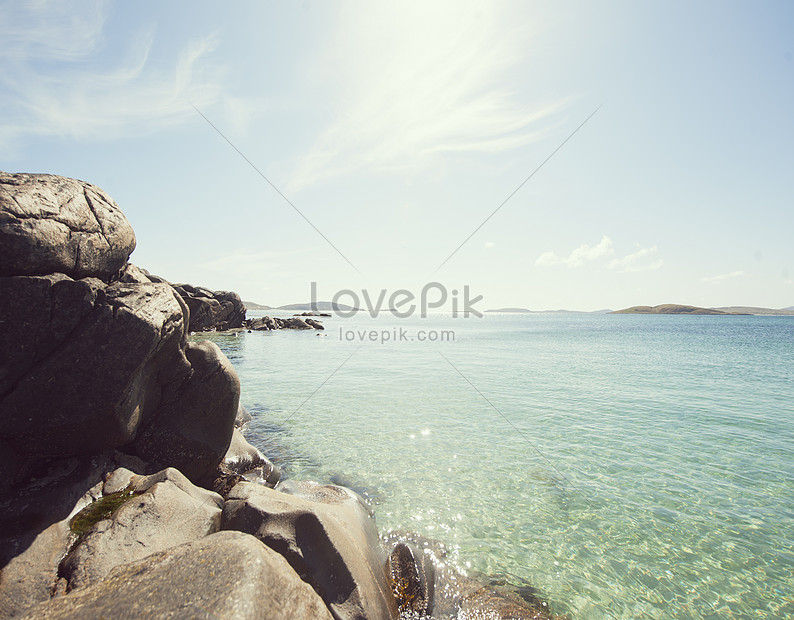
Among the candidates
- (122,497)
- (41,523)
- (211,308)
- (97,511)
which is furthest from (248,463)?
(211,308)

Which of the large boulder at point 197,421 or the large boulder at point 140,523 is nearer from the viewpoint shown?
the large boulder at point 140,523

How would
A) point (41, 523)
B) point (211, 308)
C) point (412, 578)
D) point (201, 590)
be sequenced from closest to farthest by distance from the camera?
point (201, 590) → point (41, 523) → point (412, 578) → point (211, 308)

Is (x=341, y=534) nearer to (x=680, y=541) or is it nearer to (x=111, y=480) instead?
(x=111, y=480)

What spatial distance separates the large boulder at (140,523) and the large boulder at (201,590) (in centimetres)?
106

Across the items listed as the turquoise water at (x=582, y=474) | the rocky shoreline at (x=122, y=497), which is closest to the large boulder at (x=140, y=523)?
the rocky shoreline at (x=122, y=497)

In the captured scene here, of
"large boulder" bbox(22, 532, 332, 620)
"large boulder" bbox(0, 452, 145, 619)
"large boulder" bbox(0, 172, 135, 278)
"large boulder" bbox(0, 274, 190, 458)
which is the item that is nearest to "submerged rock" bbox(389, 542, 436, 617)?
"large boulder" bbox(22, 532, 332, 620)

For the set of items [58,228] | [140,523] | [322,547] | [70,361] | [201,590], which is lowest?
[322,547]

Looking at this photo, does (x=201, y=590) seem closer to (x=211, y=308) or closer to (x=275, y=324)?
(x=211, y=308)

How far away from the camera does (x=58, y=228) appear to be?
221 inches

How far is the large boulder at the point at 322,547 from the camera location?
14.5 ft

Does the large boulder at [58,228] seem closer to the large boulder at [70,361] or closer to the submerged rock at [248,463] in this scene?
the large boulder at [70,361]

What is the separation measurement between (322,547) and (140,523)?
2300 millimetres

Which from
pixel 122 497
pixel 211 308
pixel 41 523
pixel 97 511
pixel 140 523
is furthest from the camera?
pixel 211 308

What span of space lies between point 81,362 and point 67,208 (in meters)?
2.39
